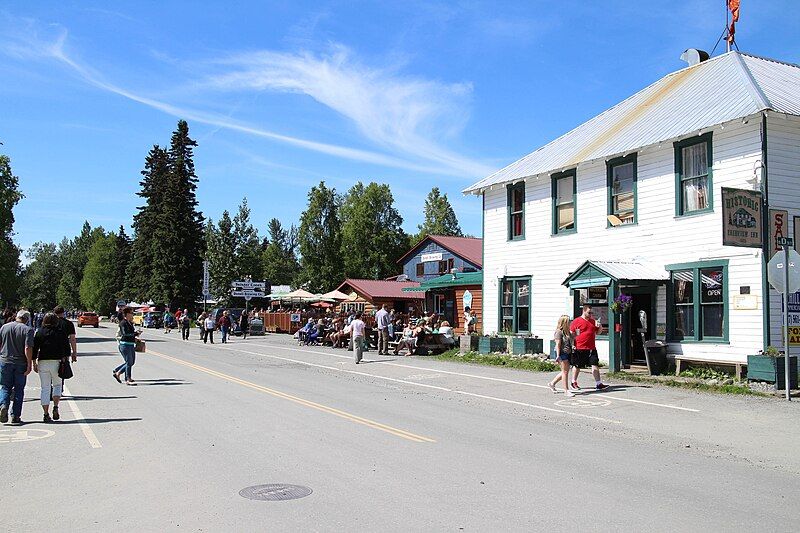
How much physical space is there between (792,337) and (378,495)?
473 inches

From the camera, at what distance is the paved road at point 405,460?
6.16m

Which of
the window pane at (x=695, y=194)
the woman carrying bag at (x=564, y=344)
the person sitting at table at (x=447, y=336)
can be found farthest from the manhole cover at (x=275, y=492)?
the person sitting at table at (x=447, y=336)

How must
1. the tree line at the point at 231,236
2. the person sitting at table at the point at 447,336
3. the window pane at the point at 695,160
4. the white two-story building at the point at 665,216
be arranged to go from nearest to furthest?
1. the white two-story building at the point at 665,216
2. the window pane at the point at 695,160
3. the person sitting at table at the point at 447,336
4. the tree line at the point at 231,236

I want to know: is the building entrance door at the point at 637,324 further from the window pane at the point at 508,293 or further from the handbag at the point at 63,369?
the handbag at the point at 63,369

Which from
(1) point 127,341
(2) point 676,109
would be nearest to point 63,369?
(1) point 127,341

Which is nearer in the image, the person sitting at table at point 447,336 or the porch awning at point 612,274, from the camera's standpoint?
the porch awning at point 612,274

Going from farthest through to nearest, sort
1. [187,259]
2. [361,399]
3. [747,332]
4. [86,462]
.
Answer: [187,259] < [747,332] < [361,399] < [86,462]

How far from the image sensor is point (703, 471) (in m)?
8.09

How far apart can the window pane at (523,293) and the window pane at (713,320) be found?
7.10 m

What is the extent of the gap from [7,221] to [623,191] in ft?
106

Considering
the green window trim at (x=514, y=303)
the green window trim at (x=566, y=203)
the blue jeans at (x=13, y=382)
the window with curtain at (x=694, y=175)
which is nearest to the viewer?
the blue jeans at (x=13, y=382)

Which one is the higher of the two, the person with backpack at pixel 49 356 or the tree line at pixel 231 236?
the tree line at pixel 231 236

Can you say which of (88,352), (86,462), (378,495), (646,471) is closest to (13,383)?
(86,462)

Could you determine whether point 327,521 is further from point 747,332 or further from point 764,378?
point 747,332
